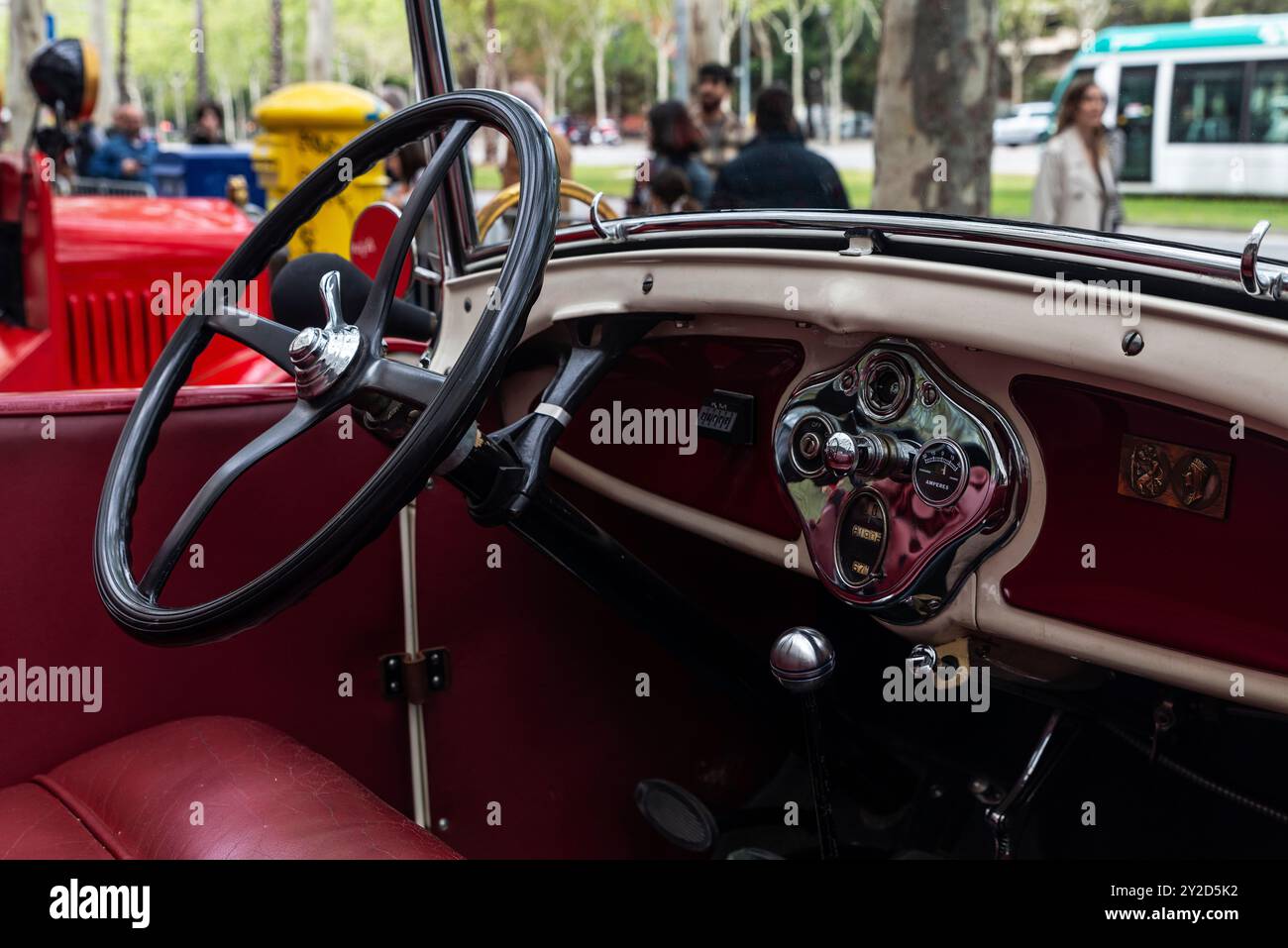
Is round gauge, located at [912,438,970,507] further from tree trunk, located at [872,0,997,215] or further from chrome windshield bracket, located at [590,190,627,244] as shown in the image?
tree trunk, located at [872,0,997,215]

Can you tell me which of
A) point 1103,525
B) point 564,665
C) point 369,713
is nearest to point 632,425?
point 564,665

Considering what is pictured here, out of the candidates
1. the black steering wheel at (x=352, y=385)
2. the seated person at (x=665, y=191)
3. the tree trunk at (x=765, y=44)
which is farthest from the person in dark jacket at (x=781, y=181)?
the tree trunk at (x=765, y=44)

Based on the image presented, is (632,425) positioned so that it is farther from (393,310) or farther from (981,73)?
(981,73)

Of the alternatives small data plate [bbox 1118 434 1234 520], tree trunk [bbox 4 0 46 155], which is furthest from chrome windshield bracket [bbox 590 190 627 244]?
tree trunk [bbox 4 0 46 155]

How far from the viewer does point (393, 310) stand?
2105mm

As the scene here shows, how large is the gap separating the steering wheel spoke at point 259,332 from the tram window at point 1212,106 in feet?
6.82

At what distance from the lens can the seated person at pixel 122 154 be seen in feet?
36.8

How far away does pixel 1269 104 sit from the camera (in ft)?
11.8

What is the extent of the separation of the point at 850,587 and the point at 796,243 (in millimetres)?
437

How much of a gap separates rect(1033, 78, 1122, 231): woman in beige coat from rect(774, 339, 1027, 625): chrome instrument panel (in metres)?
2.57

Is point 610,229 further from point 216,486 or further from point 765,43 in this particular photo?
point 765,43

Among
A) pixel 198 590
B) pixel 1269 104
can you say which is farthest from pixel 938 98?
pixel 198 590

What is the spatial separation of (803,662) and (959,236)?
0.52 metres

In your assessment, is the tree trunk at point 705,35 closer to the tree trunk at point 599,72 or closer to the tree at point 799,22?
the tree at point 799,22
